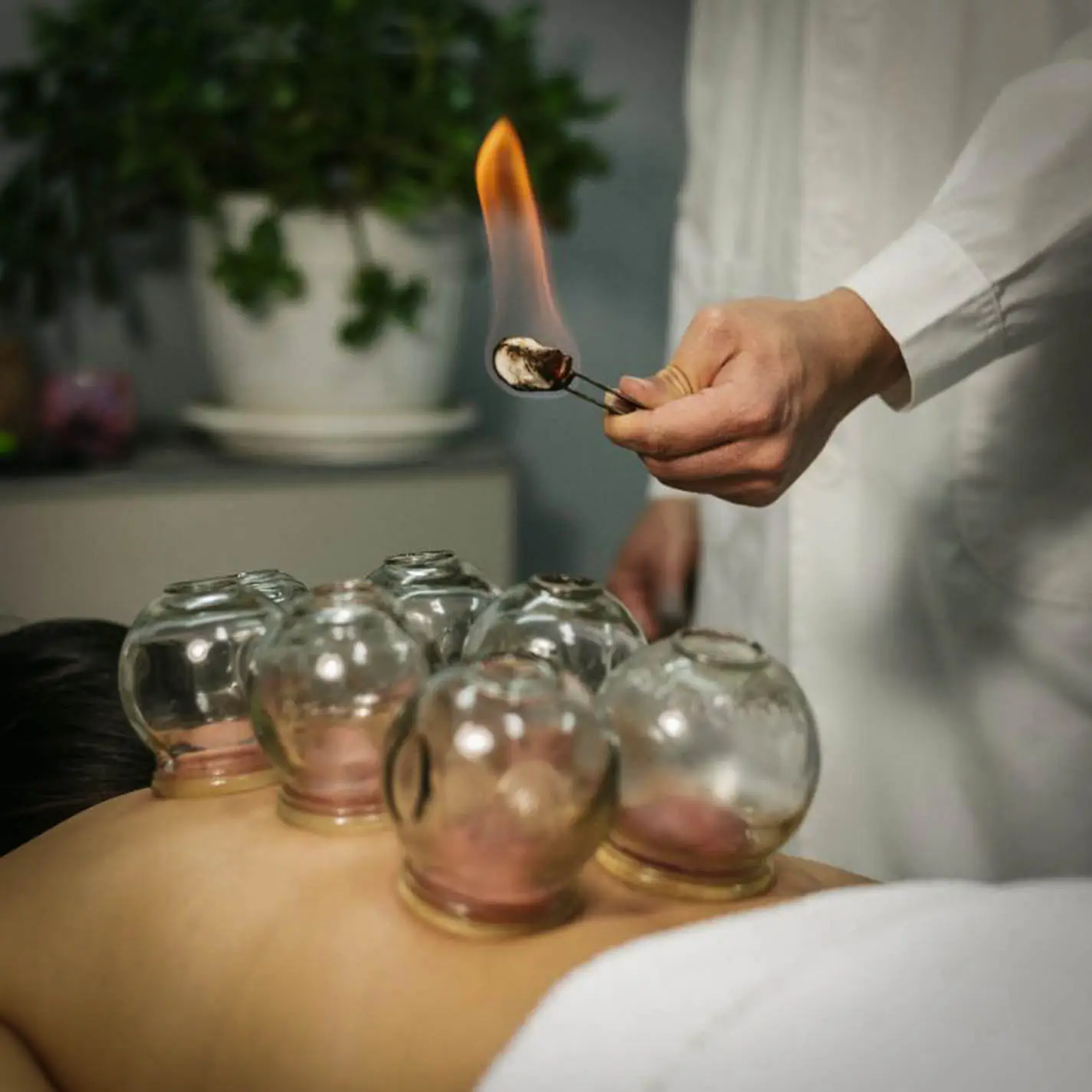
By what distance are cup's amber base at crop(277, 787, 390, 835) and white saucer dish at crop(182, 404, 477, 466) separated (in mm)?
737

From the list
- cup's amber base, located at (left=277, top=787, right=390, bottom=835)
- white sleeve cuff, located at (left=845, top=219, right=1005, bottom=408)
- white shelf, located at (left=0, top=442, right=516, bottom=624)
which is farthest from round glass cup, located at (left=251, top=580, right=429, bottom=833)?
white shelf, located at (left=0, top=442, right=516, bottom=624)

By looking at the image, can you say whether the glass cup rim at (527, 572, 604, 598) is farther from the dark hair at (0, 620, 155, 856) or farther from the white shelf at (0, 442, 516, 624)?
the white shelf at (0, 442, 516, 624)

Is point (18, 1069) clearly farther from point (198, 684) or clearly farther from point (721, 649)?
point (721, 649)

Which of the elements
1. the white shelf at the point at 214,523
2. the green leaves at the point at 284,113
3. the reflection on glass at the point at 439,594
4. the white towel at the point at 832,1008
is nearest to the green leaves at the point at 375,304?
the green leaves at the point at 284,113

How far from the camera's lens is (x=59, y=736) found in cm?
59

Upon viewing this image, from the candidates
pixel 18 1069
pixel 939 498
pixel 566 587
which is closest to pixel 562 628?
pixel 566 587

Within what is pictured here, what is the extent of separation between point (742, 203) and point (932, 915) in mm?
780

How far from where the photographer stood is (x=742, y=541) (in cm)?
99

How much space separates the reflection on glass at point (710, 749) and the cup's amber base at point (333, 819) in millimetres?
94

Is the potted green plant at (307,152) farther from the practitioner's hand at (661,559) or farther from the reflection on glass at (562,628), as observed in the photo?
the reflection on glass at (562,628)

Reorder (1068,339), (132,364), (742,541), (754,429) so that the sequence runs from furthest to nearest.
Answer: (132,364) < (742,541) < (1068,339) < (754,429)

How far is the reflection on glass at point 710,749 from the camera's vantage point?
0.37m

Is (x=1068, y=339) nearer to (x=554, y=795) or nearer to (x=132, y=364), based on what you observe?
(x=554, y=795)

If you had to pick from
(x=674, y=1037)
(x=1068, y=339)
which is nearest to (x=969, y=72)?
(x=1068, y=339)
